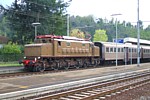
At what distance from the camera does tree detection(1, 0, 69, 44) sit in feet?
160

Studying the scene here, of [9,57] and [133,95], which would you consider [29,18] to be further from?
[133,95]

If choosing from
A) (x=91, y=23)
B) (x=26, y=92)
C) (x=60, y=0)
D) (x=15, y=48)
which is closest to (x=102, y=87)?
(x=26, y=92)

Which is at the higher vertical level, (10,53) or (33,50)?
(33,50)

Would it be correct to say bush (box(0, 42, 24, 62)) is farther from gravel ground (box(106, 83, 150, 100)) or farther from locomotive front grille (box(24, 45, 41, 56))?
gravel ground (box(106, 83, 150, 100))

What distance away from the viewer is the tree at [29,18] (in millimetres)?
48719

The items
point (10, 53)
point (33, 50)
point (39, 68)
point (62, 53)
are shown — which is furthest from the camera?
point (10, 53)

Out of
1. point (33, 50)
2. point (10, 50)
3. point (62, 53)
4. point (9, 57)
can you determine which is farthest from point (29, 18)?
point (33, 50)

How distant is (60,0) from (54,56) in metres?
30.6

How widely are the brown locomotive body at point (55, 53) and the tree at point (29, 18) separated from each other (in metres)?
20.1

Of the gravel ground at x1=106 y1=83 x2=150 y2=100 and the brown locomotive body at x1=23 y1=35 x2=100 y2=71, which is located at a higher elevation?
the brown locomotive body at x1=23 y1=35 x2=100 y2=71

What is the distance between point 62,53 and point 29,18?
24017 millimetres

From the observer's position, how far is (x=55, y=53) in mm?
25734

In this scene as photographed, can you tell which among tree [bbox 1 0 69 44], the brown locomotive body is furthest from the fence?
the brown locomotive body

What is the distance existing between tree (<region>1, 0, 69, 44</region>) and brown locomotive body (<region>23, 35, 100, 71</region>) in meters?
20.1
